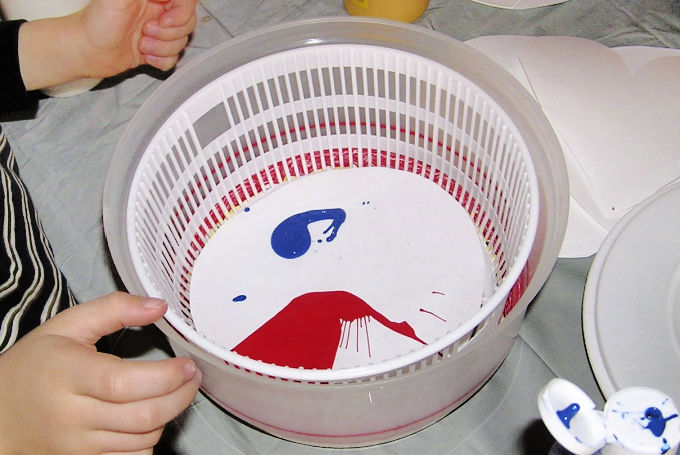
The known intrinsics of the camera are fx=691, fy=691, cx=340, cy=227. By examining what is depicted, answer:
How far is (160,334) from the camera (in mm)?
565

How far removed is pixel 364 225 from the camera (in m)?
0.63

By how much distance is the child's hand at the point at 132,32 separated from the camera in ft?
2.05

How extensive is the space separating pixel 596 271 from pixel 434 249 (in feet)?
0.46

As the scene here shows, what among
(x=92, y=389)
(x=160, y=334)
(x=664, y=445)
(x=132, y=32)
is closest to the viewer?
(x=664, y=445)

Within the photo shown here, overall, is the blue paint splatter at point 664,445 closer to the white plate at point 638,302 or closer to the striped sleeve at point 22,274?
the white plate at point 638,302

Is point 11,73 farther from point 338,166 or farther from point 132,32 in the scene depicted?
point 338,166

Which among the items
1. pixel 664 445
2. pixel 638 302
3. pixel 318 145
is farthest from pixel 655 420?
pixel 318 145

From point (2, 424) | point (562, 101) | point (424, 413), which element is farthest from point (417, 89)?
point (2, 424)

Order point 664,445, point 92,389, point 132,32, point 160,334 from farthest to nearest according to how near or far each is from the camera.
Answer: point 132,32 → point 160,334 → point 92,389 → point 664,445

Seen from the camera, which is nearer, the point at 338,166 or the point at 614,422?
the point at 614,422

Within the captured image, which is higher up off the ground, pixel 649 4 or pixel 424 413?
pixel 649 4

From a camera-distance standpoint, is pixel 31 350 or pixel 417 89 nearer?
pixel 31 350

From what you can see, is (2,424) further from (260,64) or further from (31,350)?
(260,64)

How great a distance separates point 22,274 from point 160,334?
0.13 m
